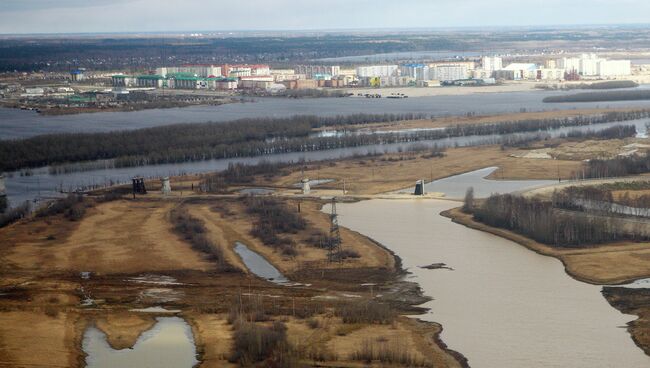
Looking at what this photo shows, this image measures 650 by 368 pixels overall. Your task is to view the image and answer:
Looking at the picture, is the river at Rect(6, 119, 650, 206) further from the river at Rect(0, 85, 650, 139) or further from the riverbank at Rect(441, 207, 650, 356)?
the river at Rect(0, 85, 650, 139)

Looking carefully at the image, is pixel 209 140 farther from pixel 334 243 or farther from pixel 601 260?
pixel 601 260

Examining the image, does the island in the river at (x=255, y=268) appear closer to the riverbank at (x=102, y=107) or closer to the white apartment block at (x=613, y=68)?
the riverbank at (x=102, y=107)

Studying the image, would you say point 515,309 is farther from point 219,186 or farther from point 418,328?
point 219,186

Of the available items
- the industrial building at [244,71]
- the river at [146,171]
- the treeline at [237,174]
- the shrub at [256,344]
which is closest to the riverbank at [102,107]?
the industrial building at [244,71]

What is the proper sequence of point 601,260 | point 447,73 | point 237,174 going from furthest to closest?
point 447,73, point 237,174, point 601,260

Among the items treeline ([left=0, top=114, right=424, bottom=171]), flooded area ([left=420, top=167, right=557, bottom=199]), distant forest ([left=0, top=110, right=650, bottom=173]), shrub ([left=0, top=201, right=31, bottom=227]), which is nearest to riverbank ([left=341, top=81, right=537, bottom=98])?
distant forest ([left=0, top=110, right=650, bottom=173])

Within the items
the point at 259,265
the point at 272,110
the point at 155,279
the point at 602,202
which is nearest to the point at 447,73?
the point at 272,110

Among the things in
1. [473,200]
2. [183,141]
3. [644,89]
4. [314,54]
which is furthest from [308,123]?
[314,54]
